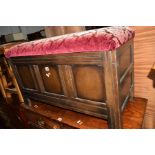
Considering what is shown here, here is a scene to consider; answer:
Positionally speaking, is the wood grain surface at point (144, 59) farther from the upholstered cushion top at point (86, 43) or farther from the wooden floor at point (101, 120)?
the upholstered cushion top at point (86, 43)

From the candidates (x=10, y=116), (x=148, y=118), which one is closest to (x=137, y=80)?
(x=148, y=118)

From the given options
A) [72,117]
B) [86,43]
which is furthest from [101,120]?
[86,43]

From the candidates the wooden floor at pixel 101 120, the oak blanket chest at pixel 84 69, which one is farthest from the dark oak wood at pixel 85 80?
the wooden floor at pixel 101 120

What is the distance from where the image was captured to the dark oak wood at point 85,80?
2.55 feet

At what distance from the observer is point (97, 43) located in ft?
2.37

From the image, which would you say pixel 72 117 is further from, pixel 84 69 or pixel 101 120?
pixel 84 69

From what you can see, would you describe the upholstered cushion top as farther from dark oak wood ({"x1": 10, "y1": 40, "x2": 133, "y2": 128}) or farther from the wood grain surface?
the wood grain surface

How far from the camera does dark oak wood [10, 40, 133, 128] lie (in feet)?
2.55

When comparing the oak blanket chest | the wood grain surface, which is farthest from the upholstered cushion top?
the wood grain surface

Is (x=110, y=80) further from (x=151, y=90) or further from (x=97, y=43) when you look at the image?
(x=151, y=90)

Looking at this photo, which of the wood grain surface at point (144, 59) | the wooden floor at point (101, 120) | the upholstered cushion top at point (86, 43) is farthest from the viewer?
the wood grain surface at point (144, 59)

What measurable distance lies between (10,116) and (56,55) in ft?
4.37

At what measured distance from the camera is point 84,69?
0.87 m

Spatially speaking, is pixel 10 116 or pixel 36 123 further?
pixel 10 116
